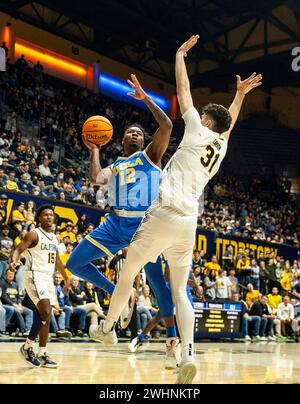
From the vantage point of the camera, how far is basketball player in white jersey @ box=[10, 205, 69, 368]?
6.07 metres

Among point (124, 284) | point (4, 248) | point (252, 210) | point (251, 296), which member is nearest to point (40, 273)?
point (124, 284)

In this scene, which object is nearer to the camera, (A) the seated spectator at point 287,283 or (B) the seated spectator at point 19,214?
(B) the seated spectator at point 19,214

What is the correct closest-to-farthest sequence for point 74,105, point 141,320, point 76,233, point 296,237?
point 141,320 < point 76,233 < point 74,105 < point 296,237

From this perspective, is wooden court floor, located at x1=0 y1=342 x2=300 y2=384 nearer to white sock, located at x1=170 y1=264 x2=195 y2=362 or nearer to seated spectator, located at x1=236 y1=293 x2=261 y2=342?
white sock, located at x1=170 y1=264 x2=195 y2=362

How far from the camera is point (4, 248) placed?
1149 cm

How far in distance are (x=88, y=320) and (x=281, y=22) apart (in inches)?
723

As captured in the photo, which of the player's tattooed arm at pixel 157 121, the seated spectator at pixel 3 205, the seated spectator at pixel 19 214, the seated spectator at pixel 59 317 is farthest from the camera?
the seated spectator at pixel 3 205

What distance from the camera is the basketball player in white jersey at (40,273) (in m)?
6.07

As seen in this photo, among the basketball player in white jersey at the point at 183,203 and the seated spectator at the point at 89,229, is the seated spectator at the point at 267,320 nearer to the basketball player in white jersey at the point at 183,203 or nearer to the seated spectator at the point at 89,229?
the seated spectator at the point at 89,229

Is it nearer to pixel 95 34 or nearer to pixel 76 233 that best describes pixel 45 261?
pixel 76 233

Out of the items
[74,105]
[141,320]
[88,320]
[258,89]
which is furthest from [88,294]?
[258,89]

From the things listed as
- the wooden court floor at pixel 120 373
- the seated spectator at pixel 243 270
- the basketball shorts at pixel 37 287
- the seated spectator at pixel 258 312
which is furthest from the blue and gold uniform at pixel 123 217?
the seated spectator at pixel 243 270

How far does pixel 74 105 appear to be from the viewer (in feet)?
77.7

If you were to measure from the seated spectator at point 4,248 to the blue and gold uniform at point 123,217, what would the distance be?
17.5 feet
